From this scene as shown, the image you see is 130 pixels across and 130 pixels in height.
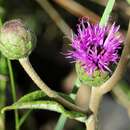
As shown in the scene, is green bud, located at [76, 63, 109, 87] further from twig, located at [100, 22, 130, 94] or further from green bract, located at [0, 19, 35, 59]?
green bract, located at [0, 19, 35, 59]

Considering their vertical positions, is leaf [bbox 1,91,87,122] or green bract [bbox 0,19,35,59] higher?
green bract [bbox 0,19,35,59]

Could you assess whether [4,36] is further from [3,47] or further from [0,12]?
[0,12]

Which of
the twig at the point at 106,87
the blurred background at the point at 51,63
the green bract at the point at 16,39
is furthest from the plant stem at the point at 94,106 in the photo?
the blurred background at the point at 51,63

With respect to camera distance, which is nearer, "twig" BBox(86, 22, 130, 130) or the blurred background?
"twig" BBox(86, 22, 130, 130)

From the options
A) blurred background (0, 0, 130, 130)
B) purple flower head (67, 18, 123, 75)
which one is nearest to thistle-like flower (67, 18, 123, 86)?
purple flower head (67, 18, 123, 75)

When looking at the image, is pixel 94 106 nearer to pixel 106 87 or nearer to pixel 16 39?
pixel 106 87

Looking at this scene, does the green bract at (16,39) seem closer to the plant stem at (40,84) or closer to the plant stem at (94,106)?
the plant stem at (40,84)

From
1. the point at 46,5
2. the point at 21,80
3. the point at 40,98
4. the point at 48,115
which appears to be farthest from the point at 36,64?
the point at 40,98
